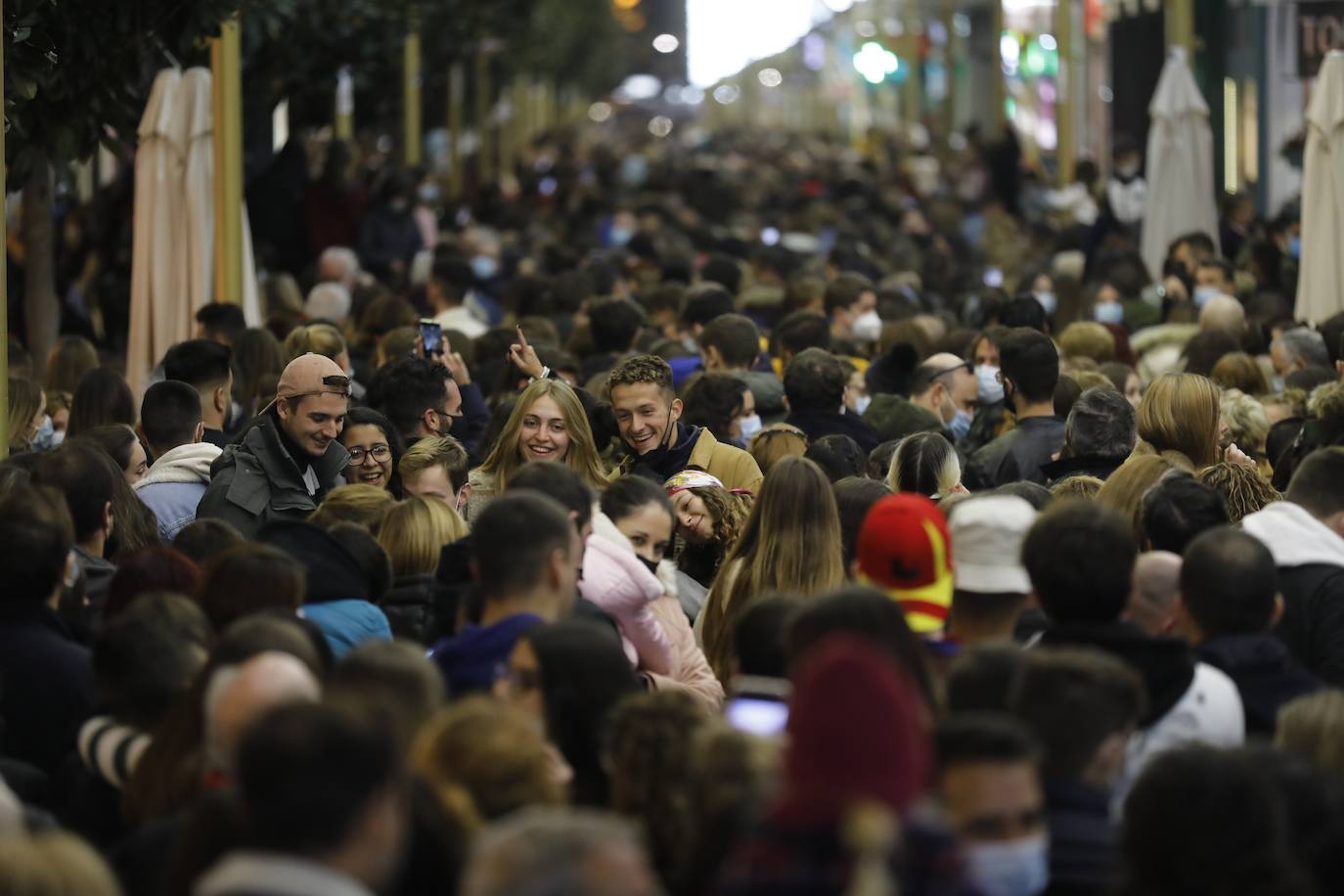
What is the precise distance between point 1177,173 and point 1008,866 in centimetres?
1636

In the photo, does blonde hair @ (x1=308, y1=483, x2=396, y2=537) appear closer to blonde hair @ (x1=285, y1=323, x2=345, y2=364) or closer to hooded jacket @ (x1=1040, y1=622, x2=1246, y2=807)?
hooded jacket @ (x1=1040, y1=622, x2=1246, y2=807)

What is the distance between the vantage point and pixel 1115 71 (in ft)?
108

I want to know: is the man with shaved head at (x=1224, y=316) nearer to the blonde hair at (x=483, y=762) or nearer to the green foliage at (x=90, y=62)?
the green foliage at (x=90, y=62)

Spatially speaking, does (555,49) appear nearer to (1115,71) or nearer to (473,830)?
(1115,71)

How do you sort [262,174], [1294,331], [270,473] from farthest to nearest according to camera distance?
[262,174], [1294,331], [270,473]

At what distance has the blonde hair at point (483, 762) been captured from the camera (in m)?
4.96

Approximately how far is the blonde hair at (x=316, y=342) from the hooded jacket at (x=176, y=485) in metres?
2.32

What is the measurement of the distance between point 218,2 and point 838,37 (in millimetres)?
88980

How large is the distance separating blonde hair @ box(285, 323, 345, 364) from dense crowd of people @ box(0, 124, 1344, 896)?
2 cm

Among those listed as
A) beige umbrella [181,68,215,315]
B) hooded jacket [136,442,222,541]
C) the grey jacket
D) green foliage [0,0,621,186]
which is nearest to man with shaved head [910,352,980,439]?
the grey jacket

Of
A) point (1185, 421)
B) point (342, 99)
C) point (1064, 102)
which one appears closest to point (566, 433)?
point (1185, 421)

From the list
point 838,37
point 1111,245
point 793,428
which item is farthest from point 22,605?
point 838,37

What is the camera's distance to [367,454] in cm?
945

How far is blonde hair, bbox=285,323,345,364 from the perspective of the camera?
11.9 meters
